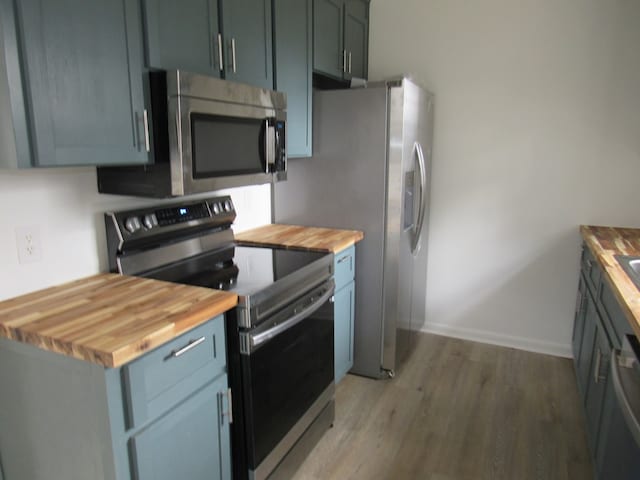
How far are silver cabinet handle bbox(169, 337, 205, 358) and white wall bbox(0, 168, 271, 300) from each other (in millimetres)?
617

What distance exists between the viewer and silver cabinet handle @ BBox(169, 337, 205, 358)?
4.45ft

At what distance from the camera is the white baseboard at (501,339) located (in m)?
3.19

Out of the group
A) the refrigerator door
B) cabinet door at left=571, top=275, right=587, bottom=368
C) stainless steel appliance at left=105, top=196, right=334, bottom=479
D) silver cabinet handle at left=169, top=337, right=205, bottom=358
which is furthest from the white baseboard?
silver cabinet handle at left=169, top=337, right=205, bottom=358

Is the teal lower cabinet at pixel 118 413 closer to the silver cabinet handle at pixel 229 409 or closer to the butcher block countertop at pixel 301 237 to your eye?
the silver cabinet handle at pixel 229 409

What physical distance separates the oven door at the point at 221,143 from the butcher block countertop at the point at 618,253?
4.85 feet

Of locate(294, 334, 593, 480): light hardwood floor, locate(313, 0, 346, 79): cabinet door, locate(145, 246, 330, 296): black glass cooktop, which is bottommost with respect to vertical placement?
locate(294, 334, 593, 480): light hardwood floor

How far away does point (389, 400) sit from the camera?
2.62 meters

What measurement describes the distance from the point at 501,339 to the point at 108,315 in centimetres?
279

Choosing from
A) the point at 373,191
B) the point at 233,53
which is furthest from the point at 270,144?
the point at 373,191

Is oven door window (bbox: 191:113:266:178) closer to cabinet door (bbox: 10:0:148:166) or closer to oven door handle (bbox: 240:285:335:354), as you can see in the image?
cabinet door (bbox: 10:0:148:166)

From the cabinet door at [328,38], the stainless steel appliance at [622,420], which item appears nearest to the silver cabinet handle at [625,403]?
the stainless steel appliance at [622,420]

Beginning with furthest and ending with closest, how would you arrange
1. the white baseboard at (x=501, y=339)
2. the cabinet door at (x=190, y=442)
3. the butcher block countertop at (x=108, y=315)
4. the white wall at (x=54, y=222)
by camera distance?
the white baseboard at (x=501, y=339)
the white wall at (x=54, y=222)
the cabinet door at (x=190, y=442)
the butcher block countertop at (x=108, y=315)

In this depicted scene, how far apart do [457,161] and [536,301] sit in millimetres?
1106

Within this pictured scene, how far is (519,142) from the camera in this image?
3061 millimetres
